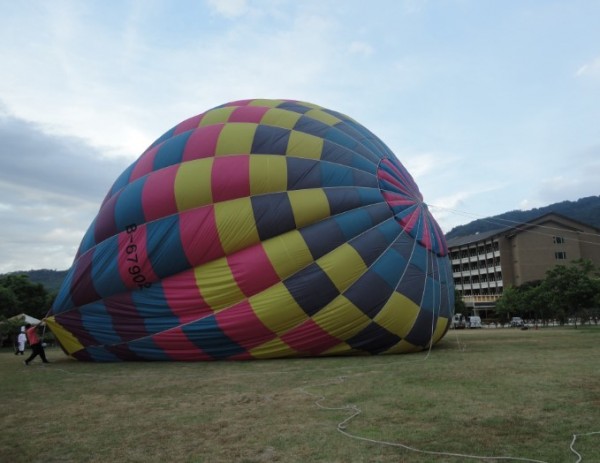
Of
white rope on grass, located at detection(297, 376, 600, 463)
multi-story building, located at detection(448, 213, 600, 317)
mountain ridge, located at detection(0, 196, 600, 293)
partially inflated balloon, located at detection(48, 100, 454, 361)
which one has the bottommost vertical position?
white rope on grass, located at detection(297, 376, 600, 463)

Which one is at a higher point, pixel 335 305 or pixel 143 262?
pixel 143 262

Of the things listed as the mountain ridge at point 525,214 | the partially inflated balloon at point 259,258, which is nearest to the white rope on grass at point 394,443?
the partially inflated balloon at point 259,258

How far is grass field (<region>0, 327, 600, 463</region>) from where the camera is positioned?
4.46 m

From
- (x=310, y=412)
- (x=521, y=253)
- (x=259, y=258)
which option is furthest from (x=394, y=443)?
(x=521, y=253)

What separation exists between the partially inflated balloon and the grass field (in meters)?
1.24

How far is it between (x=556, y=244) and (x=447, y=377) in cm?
6399

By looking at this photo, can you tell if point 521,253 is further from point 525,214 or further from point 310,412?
point 525,214

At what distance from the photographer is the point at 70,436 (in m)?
5.29

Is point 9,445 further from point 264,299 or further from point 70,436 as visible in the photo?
point 264,299

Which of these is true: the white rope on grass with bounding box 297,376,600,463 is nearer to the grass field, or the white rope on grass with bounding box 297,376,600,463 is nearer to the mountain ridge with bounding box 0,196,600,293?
the grass field

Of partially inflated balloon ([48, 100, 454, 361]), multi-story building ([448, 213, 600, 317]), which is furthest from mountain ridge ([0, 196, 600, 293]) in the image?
partially inflated balloon ([48, 100, 454, 361])

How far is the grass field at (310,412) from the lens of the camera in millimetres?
4461

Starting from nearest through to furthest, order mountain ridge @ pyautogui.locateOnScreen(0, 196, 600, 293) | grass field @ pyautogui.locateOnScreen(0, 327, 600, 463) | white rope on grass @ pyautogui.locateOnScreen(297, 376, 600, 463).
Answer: white rope on grass @ pyautogui.locateOnScreen(297, 376, 600, 463), grass field @ pyautogui.locateOnScreen(0, 327, 600, 463), mountain ridge @ pyautogui.locateOnScreen(0, 196, 600, 293)

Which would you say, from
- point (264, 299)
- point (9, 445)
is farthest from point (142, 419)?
point (264, 299)
